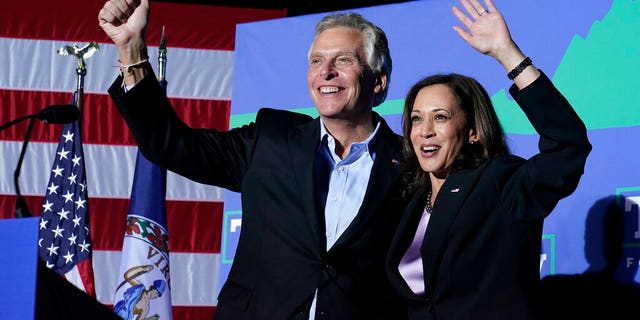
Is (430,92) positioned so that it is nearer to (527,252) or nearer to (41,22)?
(527,252)

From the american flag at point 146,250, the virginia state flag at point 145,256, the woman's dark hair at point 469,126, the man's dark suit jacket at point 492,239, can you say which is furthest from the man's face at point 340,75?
the virginia state flag at point 145,256

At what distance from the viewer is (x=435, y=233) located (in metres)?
2.33

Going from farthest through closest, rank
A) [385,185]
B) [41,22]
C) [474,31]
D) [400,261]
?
[41,22], [385,185], [400,261], [474,31]

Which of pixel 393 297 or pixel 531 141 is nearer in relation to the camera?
pixel 393 297

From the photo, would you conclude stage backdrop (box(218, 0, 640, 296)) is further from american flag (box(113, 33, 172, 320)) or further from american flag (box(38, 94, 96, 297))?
american flag (box(38, 94, 96, 297))

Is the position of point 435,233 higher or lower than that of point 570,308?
higher

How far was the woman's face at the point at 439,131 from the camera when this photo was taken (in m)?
2.46

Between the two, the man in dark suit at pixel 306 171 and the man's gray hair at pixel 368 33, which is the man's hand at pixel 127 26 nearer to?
the man in dark suit at pixel 306 171

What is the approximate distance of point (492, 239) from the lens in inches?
89.3

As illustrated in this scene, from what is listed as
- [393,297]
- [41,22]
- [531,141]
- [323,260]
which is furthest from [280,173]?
[41,22]

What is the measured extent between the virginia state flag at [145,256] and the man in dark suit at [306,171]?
1292 mm

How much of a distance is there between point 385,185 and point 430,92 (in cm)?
28

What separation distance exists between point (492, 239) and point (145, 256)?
76.4 inches

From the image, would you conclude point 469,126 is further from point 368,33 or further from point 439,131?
point 368,33
